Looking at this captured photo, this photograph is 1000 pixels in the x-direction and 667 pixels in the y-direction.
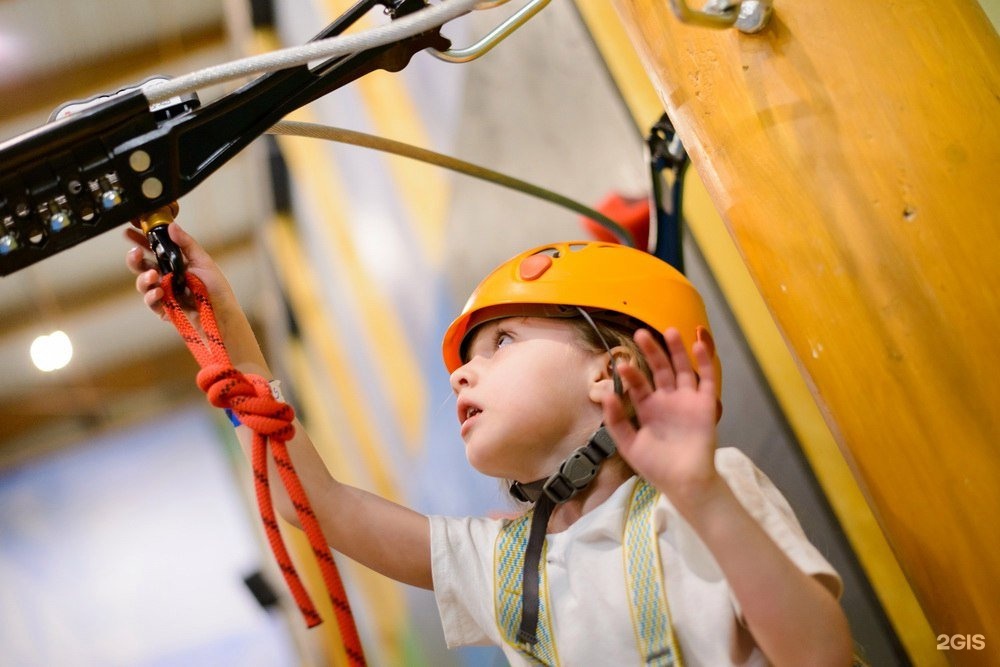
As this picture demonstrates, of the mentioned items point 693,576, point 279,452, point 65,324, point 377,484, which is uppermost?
point 65,324

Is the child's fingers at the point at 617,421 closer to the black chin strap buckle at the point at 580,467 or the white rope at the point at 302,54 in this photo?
the black chin strap buckle at the point at 580,467

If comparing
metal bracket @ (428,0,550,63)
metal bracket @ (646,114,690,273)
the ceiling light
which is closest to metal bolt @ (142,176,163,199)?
metal bracket @ (428,0,550,63)

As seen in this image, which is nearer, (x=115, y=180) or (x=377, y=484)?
(x=115, y=180)

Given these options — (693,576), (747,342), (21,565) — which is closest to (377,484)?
(21,565)

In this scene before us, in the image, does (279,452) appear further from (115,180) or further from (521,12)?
(521,12)

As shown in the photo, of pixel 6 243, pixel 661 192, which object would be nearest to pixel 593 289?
pixel 661 192

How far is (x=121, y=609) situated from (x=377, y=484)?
0.63 metres

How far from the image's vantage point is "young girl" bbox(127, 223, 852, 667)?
73cm

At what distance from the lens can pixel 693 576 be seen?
2.74ft

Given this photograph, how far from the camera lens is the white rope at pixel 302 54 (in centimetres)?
74

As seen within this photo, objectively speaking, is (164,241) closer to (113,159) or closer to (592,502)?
(113,159)

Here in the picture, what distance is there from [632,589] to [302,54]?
55cm

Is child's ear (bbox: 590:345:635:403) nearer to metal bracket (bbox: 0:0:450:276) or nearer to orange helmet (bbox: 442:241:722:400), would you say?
orange helmet (bbox: 442:241:722:400)

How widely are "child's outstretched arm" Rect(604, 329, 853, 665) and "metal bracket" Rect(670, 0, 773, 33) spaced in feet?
1.15
